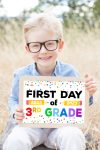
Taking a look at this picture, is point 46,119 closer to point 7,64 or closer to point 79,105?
point 79,105

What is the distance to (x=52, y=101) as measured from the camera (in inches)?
109

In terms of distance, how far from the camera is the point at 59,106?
2.78 metres

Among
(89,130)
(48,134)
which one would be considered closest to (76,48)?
(89,130)

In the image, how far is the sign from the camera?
9.05 ft

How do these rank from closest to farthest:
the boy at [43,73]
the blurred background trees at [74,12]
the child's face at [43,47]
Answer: the boy at [43,73] → the child's face at [43,47] → the blurred background trees at [74,12]

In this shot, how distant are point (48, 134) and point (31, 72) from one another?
40 centimetres

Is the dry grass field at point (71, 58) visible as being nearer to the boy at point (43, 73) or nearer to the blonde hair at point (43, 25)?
the boy at point (43, 73)

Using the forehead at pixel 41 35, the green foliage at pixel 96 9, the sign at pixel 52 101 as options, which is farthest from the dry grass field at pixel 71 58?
the green foliage at pixel 96 9

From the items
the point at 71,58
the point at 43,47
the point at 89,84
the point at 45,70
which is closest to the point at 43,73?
the point at 45,70

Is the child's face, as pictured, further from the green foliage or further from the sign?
the green foliage

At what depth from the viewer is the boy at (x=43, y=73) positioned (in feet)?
8.80

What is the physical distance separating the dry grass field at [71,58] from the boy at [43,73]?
0.46m

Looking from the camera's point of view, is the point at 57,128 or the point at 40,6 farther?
the point at 40,6

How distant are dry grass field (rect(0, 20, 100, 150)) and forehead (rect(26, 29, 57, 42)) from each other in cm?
71
